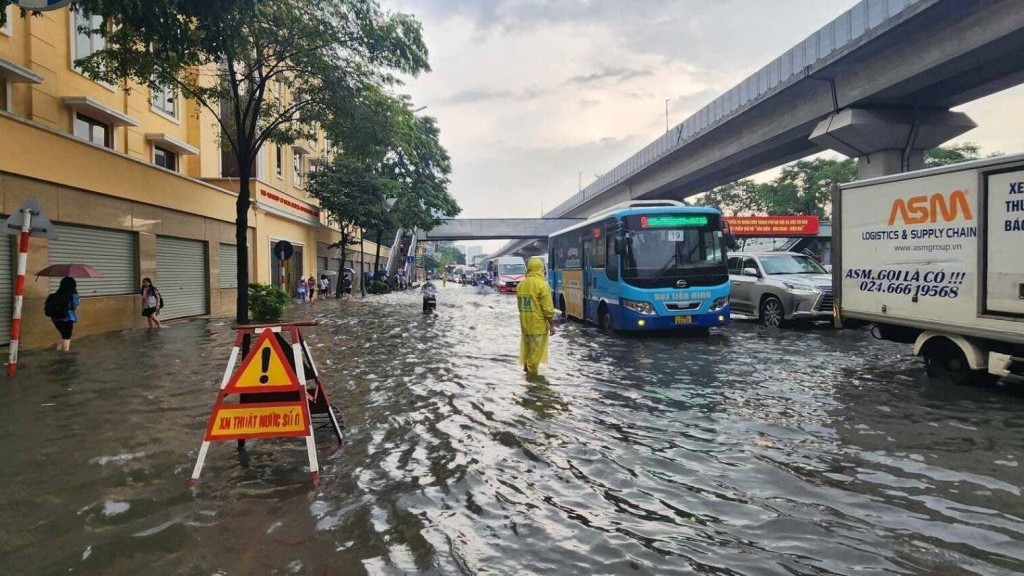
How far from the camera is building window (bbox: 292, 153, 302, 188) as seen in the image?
34031 mm

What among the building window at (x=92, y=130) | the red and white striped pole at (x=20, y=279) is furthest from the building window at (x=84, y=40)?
the red and white striped pole at (x=20, y=279)

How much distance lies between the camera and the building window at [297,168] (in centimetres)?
3403

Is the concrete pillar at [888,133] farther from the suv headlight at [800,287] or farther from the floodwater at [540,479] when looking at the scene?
the floodwater at [540,479]

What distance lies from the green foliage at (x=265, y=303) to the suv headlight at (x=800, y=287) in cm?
1459

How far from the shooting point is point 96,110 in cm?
1534

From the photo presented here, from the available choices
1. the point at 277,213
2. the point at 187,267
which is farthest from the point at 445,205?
the point at 187,267

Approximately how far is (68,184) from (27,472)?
36.5ft

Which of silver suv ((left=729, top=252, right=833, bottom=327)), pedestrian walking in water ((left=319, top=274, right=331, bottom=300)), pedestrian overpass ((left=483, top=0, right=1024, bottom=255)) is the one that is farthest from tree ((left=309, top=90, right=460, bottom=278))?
pedestrian overpass ((left=483, top=0, right=1024, bottom=255))

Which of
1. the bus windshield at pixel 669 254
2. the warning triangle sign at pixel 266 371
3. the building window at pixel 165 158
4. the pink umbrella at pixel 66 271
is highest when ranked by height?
the building window at pixel 165 158

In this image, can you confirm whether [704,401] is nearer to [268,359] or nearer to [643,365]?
[643,365]

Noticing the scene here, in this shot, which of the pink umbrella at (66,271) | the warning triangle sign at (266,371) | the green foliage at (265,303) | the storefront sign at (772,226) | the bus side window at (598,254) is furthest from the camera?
the storefront sign at (772,226)

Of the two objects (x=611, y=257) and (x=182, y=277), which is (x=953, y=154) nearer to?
(x=611, y=257)

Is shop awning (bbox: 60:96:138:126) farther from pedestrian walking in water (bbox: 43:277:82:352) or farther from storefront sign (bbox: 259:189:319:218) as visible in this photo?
storefront sign (bbox: 259:189:319:218)

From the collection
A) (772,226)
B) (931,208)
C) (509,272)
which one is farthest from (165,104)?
(772,226)
